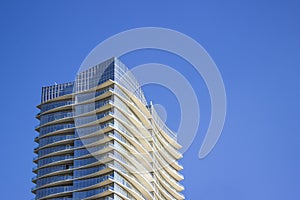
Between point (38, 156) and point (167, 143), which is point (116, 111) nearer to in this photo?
point (38, 156)

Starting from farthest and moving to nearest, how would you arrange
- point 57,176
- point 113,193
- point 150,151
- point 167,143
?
point 167,143 < point 150,151 < point 57,176 < point 113,193

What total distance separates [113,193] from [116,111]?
19.2m

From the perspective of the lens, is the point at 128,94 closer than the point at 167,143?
Yes

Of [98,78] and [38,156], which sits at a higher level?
[98,78]

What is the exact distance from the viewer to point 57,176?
151500 millimetres

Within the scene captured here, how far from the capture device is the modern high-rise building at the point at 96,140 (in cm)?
14488

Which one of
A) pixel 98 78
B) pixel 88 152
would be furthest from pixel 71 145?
pixel 98 78

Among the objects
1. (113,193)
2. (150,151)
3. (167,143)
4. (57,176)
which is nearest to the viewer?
(113,193)

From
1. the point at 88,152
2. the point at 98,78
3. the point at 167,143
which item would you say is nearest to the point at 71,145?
the point at 88,152

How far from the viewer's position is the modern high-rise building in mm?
144875

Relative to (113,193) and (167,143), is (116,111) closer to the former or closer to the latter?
(113,193)

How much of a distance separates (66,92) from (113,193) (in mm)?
31129

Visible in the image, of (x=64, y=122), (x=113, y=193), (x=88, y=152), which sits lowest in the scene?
(x=113, y=193)

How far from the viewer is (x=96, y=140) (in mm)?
146250
